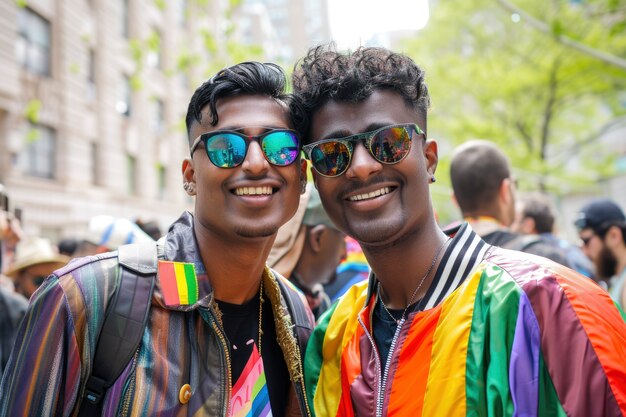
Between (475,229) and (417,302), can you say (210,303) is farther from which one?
(475,229)

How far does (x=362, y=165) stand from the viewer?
7.94 feet

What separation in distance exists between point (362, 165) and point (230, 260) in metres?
0.74

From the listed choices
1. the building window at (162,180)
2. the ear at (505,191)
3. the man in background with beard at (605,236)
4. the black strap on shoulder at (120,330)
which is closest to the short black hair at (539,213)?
A: the man in background with beard at (605,236)

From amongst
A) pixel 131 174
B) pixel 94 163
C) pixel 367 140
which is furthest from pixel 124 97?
pixel 367 140

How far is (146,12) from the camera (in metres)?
22.8

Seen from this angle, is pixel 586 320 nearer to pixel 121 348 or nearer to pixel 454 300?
pixel 454 300

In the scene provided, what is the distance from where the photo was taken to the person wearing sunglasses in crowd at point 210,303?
81.8 inches

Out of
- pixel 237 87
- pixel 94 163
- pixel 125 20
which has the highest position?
pixel 125 20

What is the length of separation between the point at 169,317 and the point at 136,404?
1.19ft

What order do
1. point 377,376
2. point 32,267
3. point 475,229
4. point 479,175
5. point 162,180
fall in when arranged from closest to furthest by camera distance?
point 377,376
point 475,229
point 479,175
point 32,267
point 162,180

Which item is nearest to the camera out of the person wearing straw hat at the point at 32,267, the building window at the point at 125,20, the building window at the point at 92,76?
the person wearing straw hat at the point at 32,267

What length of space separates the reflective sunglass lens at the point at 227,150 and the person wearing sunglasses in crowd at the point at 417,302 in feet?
1.02

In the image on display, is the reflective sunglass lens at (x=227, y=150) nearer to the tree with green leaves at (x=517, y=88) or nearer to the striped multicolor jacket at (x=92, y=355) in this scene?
the striped multicolor jacket at (x=92, y=355)

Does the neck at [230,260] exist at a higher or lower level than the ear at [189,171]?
lower
